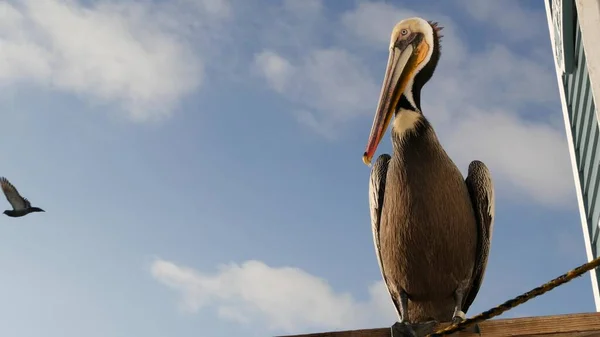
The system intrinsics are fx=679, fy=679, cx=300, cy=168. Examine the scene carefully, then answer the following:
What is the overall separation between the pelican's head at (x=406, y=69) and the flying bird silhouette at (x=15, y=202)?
20.0 feet

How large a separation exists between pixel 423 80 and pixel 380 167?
26.8 inches

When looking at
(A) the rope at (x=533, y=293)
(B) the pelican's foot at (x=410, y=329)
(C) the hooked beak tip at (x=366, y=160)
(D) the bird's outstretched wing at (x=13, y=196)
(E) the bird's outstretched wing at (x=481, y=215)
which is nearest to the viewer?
(A) the rope at (x=533, y=293)

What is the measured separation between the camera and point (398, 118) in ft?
13.6

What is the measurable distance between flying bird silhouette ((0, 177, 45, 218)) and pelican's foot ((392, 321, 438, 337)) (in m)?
7.24

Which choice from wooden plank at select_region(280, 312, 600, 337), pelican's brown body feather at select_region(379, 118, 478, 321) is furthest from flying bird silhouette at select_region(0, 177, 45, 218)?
wooden plank at select_region(280, 312, 600, 337)

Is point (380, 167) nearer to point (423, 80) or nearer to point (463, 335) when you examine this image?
point (423, 80)

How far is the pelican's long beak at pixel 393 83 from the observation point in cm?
423

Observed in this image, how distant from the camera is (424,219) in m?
3.65

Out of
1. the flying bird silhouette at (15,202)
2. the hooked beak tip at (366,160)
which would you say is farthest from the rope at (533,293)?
the flying bird silhouette at (15,202)

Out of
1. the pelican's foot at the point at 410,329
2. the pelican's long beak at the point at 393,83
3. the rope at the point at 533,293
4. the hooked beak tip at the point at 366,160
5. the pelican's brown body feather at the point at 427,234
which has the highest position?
the pelican's long beak at the point at 393,83

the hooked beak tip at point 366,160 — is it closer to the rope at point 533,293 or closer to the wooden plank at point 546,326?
the wooden plank at point 546,326

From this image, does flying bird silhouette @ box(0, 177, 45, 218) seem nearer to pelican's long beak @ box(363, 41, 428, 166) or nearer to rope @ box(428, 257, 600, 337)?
pelican's long beak @ box(363, 41, 428, 166)

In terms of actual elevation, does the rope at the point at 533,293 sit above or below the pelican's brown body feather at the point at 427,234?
below

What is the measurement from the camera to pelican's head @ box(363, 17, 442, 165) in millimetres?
4250
